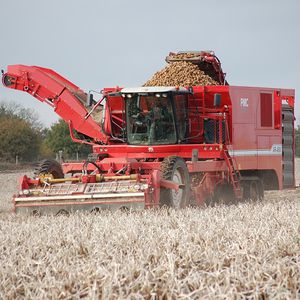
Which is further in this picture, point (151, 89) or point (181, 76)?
point (181, 76)

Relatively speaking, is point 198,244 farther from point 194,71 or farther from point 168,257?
point 194,71

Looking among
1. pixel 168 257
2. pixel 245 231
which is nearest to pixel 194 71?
pixel 245 231

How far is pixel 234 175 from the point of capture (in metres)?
12.6

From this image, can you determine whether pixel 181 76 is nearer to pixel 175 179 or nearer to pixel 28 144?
pixel 175 179

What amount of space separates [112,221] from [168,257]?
9.56ft

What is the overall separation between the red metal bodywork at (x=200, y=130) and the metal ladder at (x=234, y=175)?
0.21 ft

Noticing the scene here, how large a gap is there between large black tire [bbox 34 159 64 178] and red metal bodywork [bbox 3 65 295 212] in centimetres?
23

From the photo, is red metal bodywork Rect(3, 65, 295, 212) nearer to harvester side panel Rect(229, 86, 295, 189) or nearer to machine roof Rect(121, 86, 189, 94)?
harvester side panel Rect(229, 86, 295, 189)

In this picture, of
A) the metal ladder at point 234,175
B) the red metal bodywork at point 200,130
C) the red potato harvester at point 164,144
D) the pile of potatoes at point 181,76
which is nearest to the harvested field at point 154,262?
the red potato harvester at point 164,144

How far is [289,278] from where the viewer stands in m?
3.97

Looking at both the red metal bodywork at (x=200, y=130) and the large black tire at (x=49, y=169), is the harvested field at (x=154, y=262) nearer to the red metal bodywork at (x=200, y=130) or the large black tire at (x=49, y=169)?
the large black tire at (x=49, y=169)

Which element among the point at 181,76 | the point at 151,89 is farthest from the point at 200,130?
the point at 151,89

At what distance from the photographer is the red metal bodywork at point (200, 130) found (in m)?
11.6

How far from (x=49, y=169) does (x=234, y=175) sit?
341 centimetres
